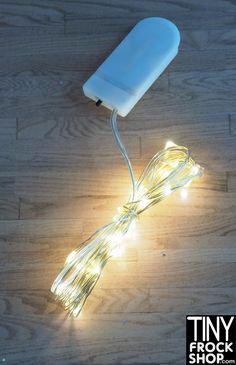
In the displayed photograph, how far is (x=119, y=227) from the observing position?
0.89 m

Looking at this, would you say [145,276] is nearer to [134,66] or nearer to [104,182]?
[104,182]

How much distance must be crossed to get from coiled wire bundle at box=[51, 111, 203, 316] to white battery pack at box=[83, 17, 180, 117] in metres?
0.13

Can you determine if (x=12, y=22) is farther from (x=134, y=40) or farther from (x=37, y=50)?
(x=134, y=40)

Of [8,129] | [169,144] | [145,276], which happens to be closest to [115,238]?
[145,276]

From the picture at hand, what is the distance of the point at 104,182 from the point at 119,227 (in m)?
0.15

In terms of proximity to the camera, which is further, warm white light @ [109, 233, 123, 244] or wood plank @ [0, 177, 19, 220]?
wood plank @ [0, 177, 19, 220]

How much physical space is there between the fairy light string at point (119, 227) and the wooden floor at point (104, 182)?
0.07 m

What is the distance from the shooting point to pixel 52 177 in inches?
39.3

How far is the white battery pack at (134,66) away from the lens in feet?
3.13

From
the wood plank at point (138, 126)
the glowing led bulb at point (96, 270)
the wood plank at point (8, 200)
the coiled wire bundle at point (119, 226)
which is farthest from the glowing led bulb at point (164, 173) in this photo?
the wood plank at point (8, 200)

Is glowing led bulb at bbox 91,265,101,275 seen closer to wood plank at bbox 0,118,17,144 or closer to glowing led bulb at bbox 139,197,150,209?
glowing led bulb at bbox 139,197,150,209

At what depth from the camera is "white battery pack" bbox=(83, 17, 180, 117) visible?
0.95m

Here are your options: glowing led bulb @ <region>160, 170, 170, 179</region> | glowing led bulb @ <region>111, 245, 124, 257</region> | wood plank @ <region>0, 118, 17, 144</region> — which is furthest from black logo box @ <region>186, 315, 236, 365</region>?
wood plank @ <region>0, 118, 17, 144</region>

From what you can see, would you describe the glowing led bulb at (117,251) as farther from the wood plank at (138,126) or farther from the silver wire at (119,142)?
the wood plank at (138,126)
